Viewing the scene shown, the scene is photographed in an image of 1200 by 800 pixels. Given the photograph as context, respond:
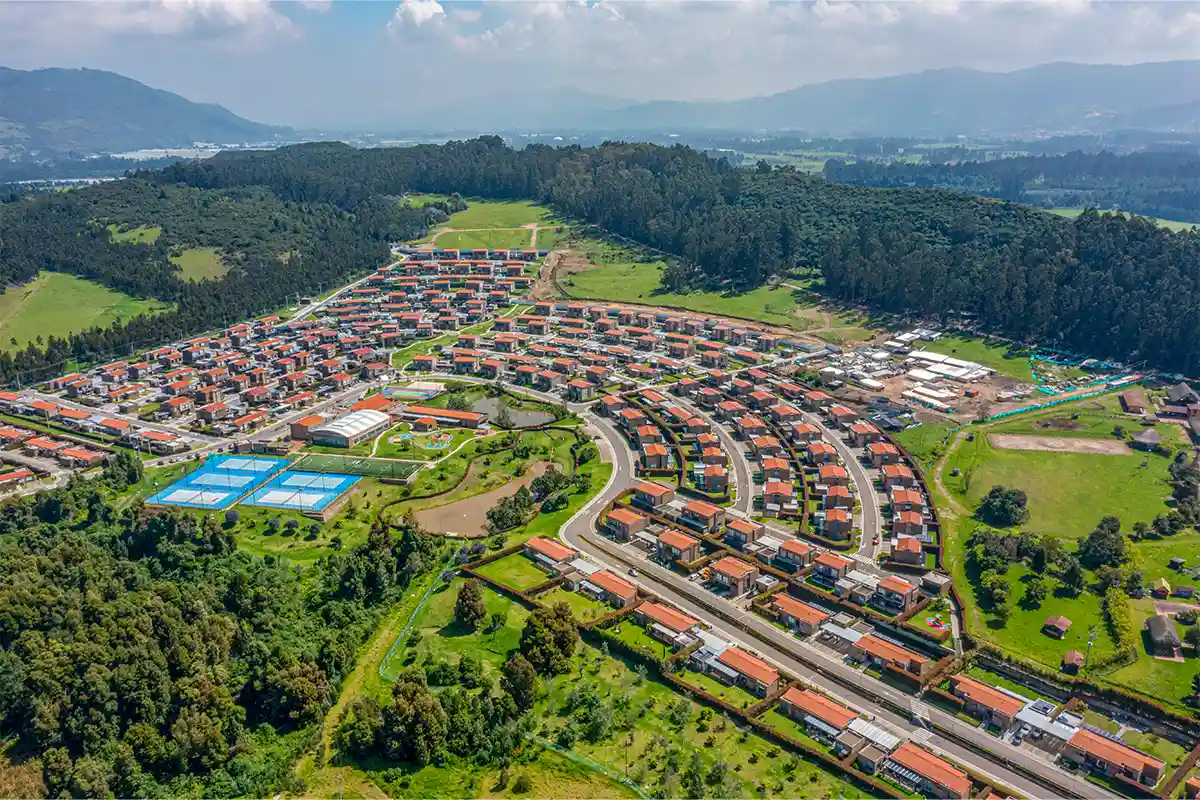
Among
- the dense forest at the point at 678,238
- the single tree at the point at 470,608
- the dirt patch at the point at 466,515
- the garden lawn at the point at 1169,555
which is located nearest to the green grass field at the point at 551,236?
the dense forest at the point at 678,238

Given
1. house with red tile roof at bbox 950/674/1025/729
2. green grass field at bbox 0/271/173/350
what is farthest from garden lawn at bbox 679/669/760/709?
green grass field at bbox 0/271/173/350

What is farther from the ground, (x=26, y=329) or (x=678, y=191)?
(x=678, y=191)

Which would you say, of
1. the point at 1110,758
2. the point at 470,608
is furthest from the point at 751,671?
the point at 470,608

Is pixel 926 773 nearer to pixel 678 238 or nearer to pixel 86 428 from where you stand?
pixel 86 428

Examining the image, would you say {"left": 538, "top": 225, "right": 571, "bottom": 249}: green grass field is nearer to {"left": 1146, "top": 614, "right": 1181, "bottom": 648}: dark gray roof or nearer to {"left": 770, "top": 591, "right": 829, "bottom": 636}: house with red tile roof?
{"left": 770, "top": 591, "right": 829, "bottom": 636}: house with red tile roof

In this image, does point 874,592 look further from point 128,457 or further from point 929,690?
point 128,457

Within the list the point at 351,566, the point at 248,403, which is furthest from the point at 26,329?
the point at 351,566
